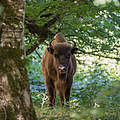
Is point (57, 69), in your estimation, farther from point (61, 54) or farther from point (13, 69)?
point (13, 69)

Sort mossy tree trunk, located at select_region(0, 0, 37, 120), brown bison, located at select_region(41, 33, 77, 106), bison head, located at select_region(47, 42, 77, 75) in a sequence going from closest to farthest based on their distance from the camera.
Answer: mossy tree trunk, located at select_region(0, 0, 37, 120) → bison head, located at select_region(47, 42, 77, 75) → brown bison, located at select_region(41, 33, 77, 106)

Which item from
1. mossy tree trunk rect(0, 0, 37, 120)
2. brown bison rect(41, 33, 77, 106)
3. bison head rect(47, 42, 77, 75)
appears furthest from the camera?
brown bison rect(41, 33, 77, 106)

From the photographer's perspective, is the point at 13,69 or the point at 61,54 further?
the point at 61,54

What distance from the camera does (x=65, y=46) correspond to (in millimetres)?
8094

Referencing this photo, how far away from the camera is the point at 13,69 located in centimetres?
372

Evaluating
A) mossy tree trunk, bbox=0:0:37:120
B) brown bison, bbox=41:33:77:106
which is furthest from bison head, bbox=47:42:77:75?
mossy tree trunk, bbox=0:0:37:120

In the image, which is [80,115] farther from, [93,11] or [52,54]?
[52,54]

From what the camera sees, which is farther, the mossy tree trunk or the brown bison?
the brown bison

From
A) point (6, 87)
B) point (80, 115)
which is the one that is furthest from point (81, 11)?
point (80, 115)

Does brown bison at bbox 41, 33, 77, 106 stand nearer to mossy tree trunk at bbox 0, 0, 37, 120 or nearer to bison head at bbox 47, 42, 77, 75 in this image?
bison head at bbox 47, 42, 77, 75

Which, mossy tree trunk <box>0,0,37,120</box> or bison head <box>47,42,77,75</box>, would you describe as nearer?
mossy tree trunk <box>0,0,37,120</box>

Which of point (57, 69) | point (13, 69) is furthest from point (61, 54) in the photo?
point (13, 69)

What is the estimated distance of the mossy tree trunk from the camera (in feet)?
11.6

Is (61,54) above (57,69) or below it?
above
